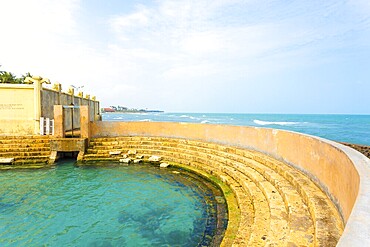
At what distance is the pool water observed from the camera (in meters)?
4.32

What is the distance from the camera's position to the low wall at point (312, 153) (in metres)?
1.59

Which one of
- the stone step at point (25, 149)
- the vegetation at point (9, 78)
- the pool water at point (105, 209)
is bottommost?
the pool water at point (105, 209)

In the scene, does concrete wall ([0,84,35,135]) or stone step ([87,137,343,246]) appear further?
concrete wall ([0,84,35,135])

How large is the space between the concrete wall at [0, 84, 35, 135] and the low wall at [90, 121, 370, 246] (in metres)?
3.24

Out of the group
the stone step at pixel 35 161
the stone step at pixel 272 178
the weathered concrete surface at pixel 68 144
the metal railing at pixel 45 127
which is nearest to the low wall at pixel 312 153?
the stone step at pixel 272 178

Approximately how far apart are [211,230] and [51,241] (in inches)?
122

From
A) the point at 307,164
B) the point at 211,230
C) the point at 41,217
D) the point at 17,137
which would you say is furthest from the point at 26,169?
the point at 307,164

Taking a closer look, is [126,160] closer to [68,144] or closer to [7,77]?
[68,144]

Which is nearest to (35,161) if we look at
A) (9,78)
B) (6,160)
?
(6,160)

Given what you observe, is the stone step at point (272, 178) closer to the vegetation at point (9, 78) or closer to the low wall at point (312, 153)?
the low wall at point (312, 153)

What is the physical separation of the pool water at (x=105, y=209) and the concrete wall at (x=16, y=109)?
3475mm

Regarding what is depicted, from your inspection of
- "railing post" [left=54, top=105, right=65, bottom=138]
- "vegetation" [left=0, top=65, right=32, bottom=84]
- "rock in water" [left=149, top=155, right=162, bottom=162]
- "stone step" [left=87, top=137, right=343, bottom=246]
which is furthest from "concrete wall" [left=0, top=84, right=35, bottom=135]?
"vegetation" [left=0, top=65, right=32, bottom=84]

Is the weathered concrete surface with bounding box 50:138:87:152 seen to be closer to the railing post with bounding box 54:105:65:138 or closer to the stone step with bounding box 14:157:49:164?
the railing post with bounding box 54:105:65:138

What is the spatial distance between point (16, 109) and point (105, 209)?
356 inches
